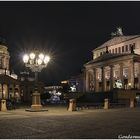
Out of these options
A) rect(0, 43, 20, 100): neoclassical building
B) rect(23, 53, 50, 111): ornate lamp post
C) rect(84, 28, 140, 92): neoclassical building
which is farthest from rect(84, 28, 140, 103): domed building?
rect(23, 53, 50, 111): ornate lamp post

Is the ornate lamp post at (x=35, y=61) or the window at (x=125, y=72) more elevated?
the window at (x=125, y=72)

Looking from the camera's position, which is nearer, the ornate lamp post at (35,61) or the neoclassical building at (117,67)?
the ornate lamp post at (35,61)

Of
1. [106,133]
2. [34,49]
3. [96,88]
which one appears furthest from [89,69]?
[106,133]

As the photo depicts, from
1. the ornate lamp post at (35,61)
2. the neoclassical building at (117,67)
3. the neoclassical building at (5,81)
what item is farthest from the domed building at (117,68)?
the ornate lamp post at (35,61)

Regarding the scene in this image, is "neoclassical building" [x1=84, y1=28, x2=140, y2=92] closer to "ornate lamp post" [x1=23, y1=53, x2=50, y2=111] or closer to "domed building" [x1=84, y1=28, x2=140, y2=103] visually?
"domed building" [x1=84, y1=28, x2=140, y2=103]

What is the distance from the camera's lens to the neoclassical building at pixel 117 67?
9375cm

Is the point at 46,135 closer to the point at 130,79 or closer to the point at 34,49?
the point at 34,49

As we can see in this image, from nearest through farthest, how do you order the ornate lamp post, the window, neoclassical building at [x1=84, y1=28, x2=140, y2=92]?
the ornate lamp post
neoclassical building at [x1=84, y1=28, x2=140, y2=92]
the window

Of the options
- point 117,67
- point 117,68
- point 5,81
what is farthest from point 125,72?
point 5,81

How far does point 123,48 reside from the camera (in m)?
112

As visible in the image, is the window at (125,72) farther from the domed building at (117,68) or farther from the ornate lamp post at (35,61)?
the ornate lamp post at (35,61)

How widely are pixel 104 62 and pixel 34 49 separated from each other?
71.1 m

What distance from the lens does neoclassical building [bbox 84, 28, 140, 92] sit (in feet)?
308

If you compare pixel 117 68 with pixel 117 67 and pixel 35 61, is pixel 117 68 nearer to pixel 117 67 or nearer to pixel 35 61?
pixel 117 67
